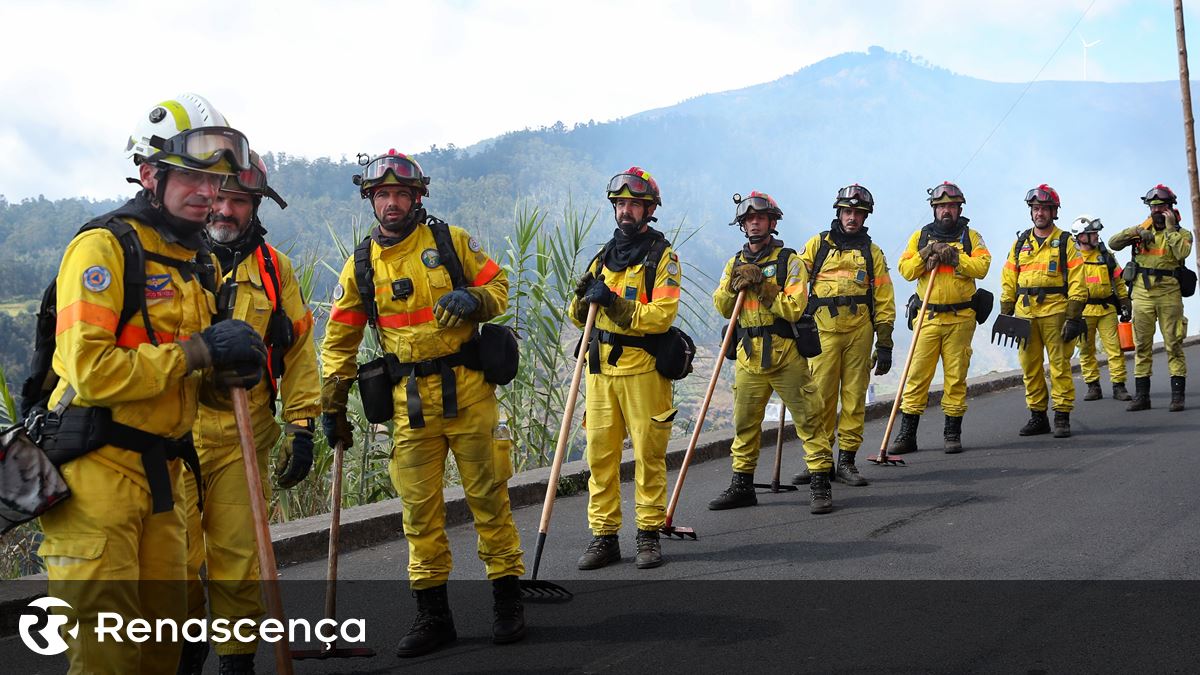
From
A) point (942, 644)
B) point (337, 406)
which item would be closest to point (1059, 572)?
point (942, 644)

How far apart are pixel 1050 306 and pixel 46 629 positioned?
9.84 m

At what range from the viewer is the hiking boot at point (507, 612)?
533 centimetres

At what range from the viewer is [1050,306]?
11336mm

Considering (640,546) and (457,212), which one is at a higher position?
(457,212)

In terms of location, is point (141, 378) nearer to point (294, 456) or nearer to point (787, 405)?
point (294, 456)

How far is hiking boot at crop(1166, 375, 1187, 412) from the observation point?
12.6 metres

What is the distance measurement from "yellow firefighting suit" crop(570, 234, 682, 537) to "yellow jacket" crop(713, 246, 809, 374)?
1.33m

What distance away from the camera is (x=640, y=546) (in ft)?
22.5

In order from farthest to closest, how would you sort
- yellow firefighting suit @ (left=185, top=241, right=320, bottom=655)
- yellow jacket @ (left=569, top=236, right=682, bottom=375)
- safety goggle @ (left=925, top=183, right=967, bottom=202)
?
1. safety goggle @ (left=925, top=183, right=967, bottom=202)
2. yellow jacket @ (left=569, top=236, right=682, bottom=375)
3. yellow firefighting suit @ (left=185, top=241, right=320, bottom=655)

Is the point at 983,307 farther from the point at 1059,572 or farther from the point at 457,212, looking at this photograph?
the point at 457,212

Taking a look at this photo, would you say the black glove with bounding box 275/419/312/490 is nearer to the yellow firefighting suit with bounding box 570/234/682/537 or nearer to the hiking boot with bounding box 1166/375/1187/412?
the yellow firefighting suit with bounding box 570/234/682/537

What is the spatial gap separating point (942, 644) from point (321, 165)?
96599 millimetres

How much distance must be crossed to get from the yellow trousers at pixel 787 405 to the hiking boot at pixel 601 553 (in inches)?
72.2

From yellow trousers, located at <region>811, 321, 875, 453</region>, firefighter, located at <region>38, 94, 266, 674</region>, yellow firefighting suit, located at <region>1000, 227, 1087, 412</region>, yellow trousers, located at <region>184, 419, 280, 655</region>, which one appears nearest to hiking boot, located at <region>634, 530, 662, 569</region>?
yellow trousers, located at <region>184, 419, 280, 655</region>
